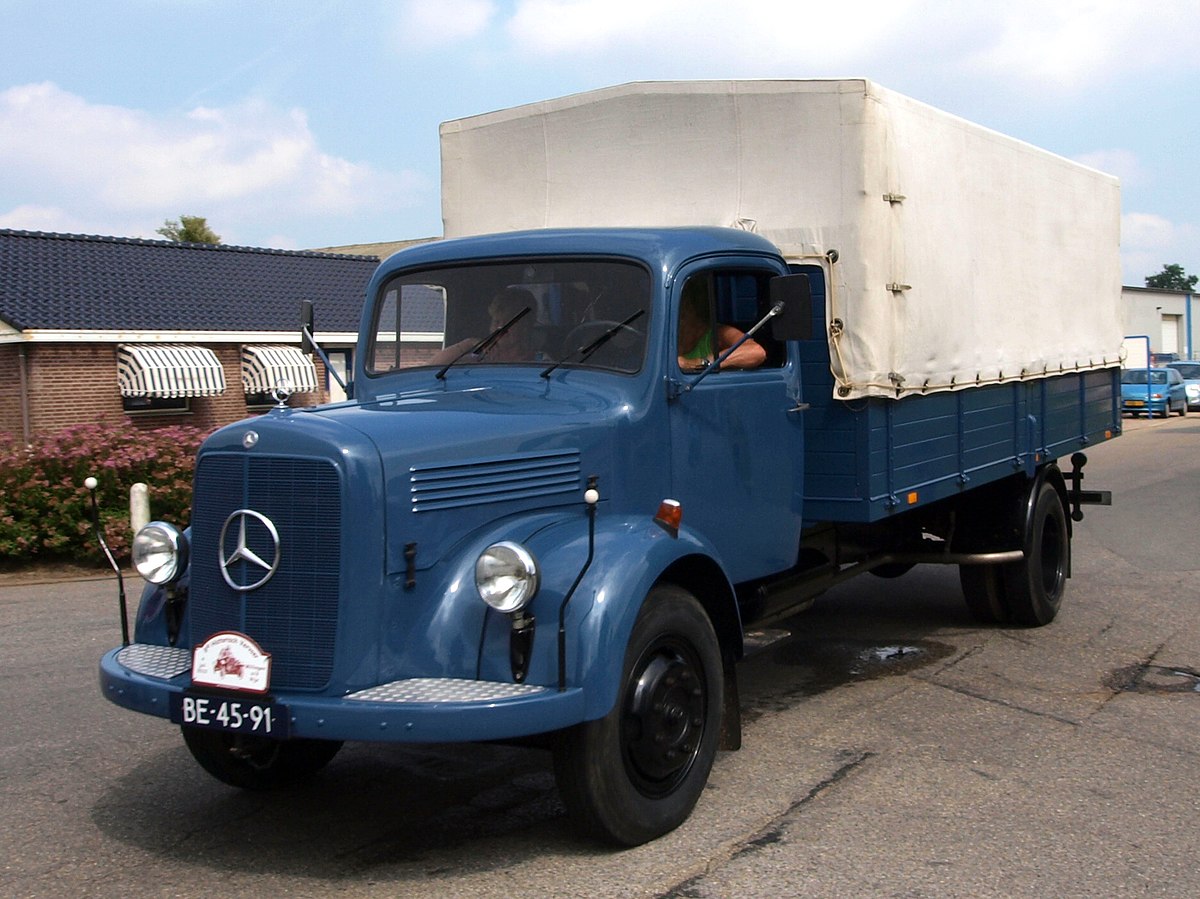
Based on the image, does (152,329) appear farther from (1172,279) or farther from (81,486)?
(1172,279)

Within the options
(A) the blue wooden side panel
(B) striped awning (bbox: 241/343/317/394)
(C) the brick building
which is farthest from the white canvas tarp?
(B) striped awning (bbox: 241/343/317/394)

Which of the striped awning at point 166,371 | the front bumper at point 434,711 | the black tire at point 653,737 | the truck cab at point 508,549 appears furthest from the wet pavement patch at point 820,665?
the striped awning at point 166,371

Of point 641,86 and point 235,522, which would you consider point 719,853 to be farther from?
point 641,86

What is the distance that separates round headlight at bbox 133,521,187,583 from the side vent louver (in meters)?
1.03

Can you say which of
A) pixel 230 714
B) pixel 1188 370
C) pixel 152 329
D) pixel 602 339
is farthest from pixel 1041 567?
pixel 1188 370

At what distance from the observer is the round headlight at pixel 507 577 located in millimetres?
4203

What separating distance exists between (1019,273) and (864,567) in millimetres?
2290

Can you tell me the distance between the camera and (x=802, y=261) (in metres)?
6.50

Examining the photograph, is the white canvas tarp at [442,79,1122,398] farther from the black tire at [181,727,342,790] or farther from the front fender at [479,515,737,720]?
the black tire at [181,727,342,790]

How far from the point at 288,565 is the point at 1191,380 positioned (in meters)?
41.9

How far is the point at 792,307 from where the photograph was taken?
5.48 metres

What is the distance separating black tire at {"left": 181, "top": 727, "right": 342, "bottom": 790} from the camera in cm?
513

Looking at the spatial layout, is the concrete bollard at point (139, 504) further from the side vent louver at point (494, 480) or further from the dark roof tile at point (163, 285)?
the dark roof tile at point (163, 285)

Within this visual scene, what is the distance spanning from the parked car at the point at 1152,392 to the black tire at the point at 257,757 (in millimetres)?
35481
